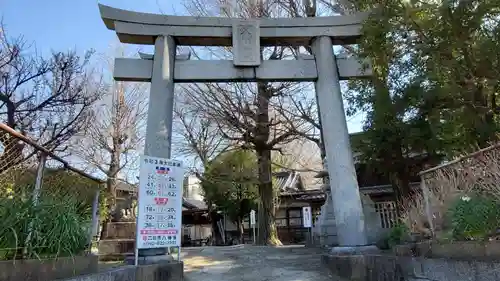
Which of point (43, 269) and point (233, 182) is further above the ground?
point (233, 182)

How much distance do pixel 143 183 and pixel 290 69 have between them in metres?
3.93

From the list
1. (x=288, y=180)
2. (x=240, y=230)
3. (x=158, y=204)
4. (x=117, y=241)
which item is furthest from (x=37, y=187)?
(x=288, y=180)

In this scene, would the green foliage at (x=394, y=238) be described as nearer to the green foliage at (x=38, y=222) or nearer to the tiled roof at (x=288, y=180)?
the green foliage at (x=38, y=222)

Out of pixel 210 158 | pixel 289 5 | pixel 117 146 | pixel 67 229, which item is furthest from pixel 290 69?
pixel 210 158

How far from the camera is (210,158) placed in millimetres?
18375

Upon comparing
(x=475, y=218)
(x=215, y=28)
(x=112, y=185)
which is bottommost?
(x=475, y=218)

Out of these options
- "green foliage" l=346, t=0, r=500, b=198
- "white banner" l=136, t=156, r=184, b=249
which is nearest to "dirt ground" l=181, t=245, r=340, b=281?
"white banner" l=136, t=156, r=184, b=249

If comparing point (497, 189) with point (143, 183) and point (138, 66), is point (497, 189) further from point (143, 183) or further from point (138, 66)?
point (138, 66)

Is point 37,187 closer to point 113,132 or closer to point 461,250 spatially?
point 461,250

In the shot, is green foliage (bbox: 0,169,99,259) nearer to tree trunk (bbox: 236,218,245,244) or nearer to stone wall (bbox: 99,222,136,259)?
stone wall (bbox: 99,222,136,259)

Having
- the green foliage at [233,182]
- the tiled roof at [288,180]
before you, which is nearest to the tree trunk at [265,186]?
the green foliage at [233,182]

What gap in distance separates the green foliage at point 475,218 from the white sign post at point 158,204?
12.6 feet

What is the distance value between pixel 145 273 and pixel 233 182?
12.7m

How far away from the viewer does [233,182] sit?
1777 cm
